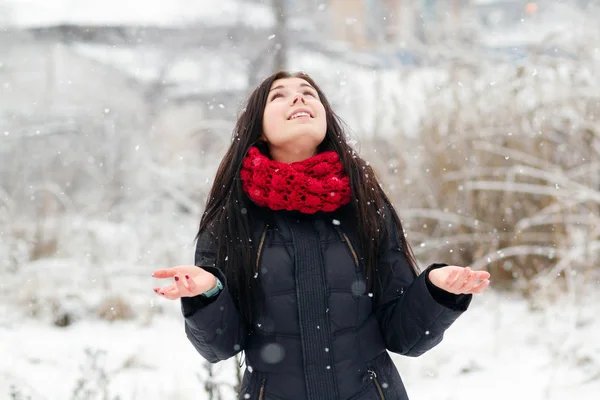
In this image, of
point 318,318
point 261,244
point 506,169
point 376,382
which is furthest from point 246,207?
point 506,169

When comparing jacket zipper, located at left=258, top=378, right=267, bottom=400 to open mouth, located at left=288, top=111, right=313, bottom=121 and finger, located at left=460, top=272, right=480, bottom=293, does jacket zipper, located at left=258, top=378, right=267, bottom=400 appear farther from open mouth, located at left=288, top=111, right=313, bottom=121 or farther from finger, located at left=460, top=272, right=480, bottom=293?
open mouth, located at left=288, top=111, right=313, bottom=121

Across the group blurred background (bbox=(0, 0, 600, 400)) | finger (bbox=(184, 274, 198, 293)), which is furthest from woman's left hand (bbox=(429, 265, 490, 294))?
blurred background (bbox=(0, 0, 600, 400))

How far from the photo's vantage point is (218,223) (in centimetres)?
193

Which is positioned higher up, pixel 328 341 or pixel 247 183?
pixel 247 183

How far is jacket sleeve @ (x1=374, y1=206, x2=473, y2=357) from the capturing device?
1.75 metres

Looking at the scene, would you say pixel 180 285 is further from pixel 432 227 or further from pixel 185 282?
pixel 432 227

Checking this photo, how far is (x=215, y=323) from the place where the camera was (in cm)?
170

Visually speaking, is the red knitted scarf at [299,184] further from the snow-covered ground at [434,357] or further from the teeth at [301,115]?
the snow-covered ground at [434,357]

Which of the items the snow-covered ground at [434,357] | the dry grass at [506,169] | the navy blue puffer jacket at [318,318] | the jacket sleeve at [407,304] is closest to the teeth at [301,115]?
the navy blue puffer jacket at [318,318]

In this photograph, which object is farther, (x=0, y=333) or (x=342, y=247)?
(x=0, y=333)

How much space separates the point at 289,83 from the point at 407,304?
2.56 ft

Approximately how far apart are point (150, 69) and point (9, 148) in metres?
3.69

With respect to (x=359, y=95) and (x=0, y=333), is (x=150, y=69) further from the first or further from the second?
(x=0, y=333)

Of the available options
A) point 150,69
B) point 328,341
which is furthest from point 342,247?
point 150,69
